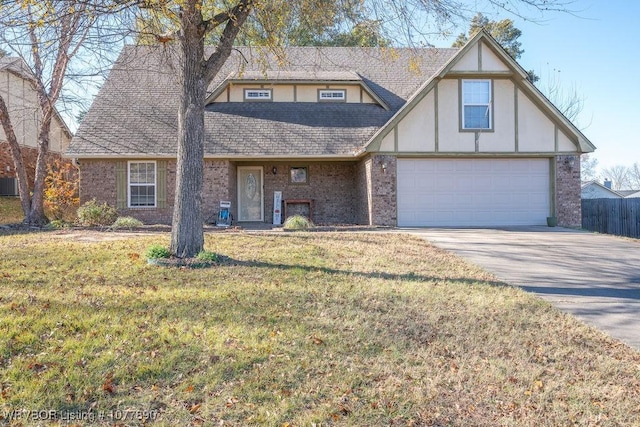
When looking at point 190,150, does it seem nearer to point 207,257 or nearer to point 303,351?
point 207,257

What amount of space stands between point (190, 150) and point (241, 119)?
9227 mm

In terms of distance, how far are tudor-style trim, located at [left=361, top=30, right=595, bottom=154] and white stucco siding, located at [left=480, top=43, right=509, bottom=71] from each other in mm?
100

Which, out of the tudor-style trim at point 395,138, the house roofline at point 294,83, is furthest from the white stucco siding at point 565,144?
the house roofline at point 294,83

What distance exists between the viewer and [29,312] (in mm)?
5012

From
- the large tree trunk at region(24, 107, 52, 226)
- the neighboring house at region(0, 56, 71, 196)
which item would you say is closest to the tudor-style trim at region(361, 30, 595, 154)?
the large tree trunk at region(24, 107, 52, 226)

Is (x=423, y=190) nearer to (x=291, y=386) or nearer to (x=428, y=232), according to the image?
(x=428, y=232)

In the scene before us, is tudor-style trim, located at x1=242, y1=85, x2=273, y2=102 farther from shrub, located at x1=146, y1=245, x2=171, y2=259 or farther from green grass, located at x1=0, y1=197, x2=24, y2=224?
shrub, located at x1=146, y1=245, x2=171, y2=259

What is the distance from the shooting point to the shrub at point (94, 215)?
46.4ft

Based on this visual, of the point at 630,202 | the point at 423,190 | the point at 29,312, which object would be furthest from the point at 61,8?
the point at 630,202

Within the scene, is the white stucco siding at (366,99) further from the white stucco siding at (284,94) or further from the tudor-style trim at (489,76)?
the tudor-style trim at (489,76)

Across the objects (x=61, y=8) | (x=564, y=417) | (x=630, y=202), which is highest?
(x=61, y=8)

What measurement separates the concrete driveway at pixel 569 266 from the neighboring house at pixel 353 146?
6.06ft

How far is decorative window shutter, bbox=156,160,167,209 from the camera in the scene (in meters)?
16.0

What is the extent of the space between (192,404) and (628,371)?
11.8ft
